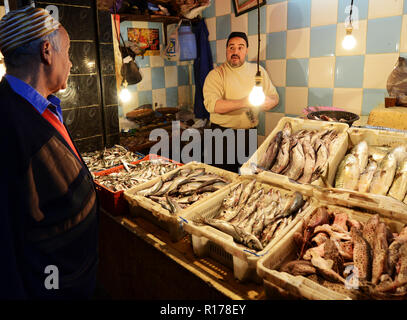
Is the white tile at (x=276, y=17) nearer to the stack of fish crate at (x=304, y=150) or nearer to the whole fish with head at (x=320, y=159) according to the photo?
Answer: the stack of fish crate at (x=304, y=150)

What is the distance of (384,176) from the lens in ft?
7.14

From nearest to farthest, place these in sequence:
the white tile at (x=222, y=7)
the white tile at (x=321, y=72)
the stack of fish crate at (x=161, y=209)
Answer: the stack of fish crate at (x=161, y=209) < the white tile at (x=321, y=72) < the white tile at (x=222, y=7)

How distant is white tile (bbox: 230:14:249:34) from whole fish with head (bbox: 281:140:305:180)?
3.64m

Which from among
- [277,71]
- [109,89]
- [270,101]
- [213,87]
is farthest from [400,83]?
[109,89]

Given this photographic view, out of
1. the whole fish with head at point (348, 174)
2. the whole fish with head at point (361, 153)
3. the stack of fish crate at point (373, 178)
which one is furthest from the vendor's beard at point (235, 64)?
the whole fish with head at point (348, 174)

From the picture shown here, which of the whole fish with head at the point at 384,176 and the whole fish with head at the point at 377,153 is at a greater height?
the whole fish with head at the point at 377,153

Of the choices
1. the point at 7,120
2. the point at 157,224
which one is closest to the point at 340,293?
the point at 157,224

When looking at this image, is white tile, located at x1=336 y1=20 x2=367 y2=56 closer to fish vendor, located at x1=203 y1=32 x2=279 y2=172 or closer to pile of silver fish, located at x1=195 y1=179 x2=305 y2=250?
fish vendor, located at x1=203 y1=32 x2=279 y2=172

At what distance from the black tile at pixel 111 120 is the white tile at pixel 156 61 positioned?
2.05 m

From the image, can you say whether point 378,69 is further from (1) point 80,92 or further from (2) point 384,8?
(1) point 80,92

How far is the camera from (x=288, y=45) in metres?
4.95

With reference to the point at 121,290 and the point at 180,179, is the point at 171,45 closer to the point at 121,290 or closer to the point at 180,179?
the point at 180,179

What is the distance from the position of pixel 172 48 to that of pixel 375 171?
4778mm

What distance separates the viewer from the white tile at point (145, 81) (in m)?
6.03
